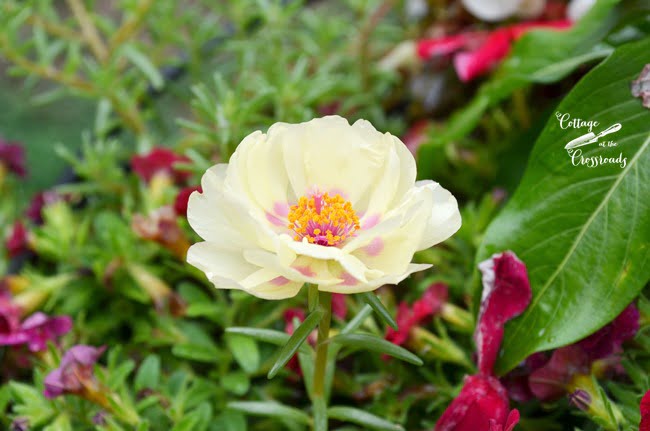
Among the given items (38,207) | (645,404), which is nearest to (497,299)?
(645,404)

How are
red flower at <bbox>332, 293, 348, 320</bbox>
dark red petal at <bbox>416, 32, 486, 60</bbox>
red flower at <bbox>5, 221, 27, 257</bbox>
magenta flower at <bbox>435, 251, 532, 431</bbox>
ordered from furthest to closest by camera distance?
dark red petal at <bbox>416, 32, 486, 60</bbox>, red flower at <bbox>5, 221, 27, 257</bbox>, red flower at <bbox>332, 293, 348, 320</bbox>, magenta flower at <bbox>435, 251, 532, 431</bbox>

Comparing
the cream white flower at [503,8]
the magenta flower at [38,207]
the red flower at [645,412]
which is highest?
the cream white flower at [503,8]


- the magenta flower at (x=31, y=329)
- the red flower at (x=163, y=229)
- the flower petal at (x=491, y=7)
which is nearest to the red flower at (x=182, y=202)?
the red flower at (x=163, y=229)

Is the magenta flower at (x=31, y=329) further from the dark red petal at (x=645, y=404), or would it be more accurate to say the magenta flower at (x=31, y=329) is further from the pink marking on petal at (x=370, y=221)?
the dark red petal at (x=645, y=404)

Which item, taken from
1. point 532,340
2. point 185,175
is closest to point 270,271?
point 532,340

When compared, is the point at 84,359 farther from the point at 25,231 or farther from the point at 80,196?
the point at 80,196

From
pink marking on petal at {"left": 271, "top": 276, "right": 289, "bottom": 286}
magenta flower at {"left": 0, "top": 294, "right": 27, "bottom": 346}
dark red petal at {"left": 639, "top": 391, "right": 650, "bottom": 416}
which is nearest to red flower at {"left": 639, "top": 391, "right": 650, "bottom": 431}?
dark red petal at {"left": 639, "top": 391, "right": 650, "bottom": 416}

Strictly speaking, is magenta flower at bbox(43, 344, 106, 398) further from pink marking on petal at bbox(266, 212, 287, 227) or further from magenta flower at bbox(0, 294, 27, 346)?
pink marking on petal at bbox(266, 212, 287, 227)
